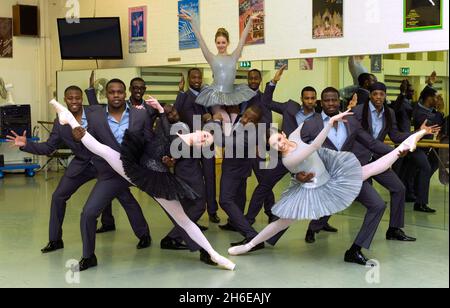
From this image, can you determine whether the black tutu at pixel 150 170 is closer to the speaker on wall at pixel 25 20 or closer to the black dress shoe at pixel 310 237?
the black dress shoe at pixel 310 237

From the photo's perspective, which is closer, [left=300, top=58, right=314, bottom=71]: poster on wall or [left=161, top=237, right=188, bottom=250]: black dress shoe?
[left=161, top=237, right=188, bottom=250]: black dress shoe

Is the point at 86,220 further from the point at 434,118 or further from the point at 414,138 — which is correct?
the point at 434,118

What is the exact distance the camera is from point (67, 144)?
6328mm

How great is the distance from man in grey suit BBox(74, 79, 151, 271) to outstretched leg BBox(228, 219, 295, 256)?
4.04 feet

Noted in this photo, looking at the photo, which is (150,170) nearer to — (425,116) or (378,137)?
(378,137)

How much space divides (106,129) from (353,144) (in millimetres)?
2432

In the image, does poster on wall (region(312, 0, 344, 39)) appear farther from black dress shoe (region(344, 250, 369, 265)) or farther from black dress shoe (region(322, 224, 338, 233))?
black dress shoe (region(344, 250, 369, 265))

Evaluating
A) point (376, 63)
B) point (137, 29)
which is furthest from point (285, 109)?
point (137, 29)

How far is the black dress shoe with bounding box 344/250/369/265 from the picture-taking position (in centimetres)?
573

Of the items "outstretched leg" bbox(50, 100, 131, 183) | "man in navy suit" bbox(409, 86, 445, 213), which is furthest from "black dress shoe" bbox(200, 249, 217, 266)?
"man in navy suit" bbox(409, 86, 445, 213)

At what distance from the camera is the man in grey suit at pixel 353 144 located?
5.77 meters

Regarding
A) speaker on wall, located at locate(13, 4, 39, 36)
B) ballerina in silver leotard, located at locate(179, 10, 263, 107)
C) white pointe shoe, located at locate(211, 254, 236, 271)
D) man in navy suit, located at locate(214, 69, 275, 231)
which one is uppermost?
speaker on wall, located at locate(13, 4, 39, 36)

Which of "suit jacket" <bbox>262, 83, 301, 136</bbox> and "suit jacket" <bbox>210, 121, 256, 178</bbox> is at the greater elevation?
"suit jacket" <bbox>262, 83, 301, 136</bbox>

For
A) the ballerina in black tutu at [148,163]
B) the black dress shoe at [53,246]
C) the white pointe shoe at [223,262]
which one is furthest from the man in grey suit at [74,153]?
the white pointe shoe at [223,262]
